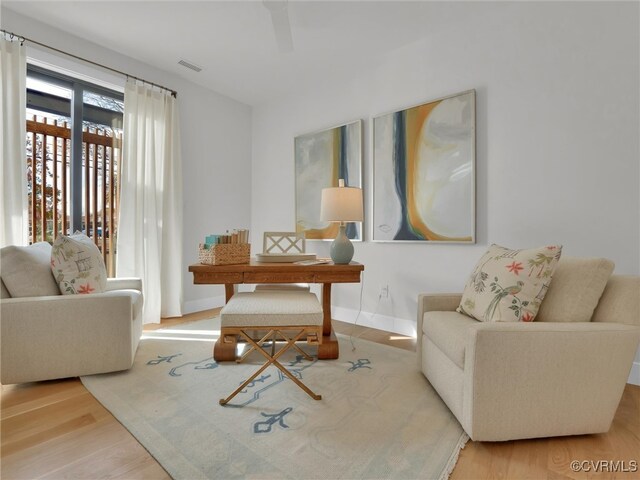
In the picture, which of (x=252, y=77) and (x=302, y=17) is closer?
(x=302, y=17)

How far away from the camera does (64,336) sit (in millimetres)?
1872

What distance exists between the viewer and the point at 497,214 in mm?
2408

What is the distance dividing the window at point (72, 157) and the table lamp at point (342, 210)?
2287 mm

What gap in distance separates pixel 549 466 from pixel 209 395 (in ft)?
5.23

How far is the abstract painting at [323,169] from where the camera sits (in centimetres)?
321

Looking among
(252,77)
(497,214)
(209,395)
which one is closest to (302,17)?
(252,77)

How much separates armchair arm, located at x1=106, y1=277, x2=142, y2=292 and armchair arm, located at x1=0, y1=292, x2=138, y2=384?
59 cm

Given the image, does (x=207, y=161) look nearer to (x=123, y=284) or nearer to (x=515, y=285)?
(x=123, y=284)

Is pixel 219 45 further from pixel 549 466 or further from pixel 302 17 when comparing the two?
pixel 549 466

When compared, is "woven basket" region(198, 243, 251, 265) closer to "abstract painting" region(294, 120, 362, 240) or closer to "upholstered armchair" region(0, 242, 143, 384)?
"upholstered armchair" region(0, 242, 143, 384)

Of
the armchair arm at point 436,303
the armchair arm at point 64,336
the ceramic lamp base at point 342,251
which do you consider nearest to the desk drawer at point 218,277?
the armchair arm at point 64,336

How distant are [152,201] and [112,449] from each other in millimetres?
2424

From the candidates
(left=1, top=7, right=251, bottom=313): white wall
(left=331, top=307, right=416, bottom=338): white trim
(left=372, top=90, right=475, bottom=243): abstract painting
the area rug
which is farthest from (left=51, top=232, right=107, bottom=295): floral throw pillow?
(left=372, top=90, right=475, bottom=243): abstract painting

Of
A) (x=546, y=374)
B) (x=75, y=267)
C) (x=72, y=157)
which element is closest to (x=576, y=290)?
(x=546, y=374)
